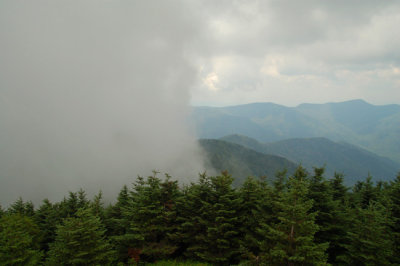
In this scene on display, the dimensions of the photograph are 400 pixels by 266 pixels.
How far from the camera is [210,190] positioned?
21906 mm

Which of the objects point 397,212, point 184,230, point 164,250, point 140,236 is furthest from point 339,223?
point 140,236

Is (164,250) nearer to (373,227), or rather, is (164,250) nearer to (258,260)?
(258,260)

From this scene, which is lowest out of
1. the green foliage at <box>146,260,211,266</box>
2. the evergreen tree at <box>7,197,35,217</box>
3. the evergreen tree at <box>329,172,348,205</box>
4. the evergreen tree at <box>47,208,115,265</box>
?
the green foliage at <box>146,260,211,266</box>

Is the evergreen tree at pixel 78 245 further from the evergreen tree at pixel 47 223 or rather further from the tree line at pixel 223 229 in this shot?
the evergreen tree at pixel 47 223

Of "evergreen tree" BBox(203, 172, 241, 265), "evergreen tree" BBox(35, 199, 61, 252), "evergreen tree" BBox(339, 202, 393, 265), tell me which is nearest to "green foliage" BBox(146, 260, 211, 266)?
"evergreen tree" BBox(203, 172, 241, 265)

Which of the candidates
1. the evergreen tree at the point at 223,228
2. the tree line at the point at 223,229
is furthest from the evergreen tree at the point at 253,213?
the evergreen tree at the point at 223,228

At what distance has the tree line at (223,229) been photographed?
14.5m

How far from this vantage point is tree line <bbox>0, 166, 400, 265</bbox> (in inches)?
570

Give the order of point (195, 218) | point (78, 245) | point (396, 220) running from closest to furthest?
point (78, 245) < point (396, 220) < point (195, 218)

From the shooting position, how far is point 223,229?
20000mm

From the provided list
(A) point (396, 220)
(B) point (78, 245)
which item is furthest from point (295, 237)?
(B) point (78, 245)

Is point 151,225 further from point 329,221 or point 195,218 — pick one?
point 329,221

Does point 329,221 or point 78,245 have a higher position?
point 329,221

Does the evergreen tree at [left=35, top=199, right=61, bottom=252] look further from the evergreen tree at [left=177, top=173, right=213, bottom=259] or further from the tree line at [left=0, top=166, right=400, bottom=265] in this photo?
the evergreen tree at [left=177, top=173, right=213, bottom=259]
